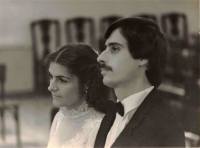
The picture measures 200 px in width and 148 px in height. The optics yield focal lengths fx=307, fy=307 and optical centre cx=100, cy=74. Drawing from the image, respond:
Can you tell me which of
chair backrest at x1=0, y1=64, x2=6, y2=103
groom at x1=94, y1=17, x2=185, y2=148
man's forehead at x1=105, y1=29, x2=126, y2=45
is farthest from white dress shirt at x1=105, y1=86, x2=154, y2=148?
chair backrest at x1=0, y1=64, x2=6, y2=103

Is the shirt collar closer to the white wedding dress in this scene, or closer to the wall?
the white wedding dress

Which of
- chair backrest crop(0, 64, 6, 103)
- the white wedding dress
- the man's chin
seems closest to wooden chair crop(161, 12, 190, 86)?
the man's chin

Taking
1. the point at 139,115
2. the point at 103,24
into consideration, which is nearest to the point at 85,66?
the point at 103,24

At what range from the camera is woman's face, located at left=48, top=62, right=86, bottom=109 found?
1354 millimetres

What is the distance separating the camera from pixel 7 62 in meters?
1.38

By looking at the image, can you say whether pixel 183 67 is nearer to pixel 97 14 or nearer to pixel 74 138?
pixel 97 14

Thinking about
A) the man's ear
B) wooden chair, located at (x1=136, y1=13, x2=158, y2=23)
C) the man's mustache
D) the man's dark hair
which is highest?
wooden chair, located at (x1=136, y1=13, x2=158, y2=23)

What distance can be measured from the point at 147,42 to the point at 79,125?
0.48 m

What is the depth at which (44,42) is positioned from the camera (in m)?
1.36

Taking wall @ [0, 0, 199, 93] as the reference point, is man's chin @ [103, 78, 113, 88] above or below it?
below

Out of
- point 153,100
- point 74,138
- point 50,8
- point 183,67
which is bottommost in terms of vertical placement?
point 74,138

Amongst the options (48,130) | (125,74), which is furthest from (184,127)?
(48,130)

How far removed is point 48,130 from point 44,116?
0.22 feet

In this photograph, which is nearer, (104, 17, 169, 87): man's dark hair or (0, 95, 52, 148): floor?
(104, 17, 169, 87): man's dark hair
